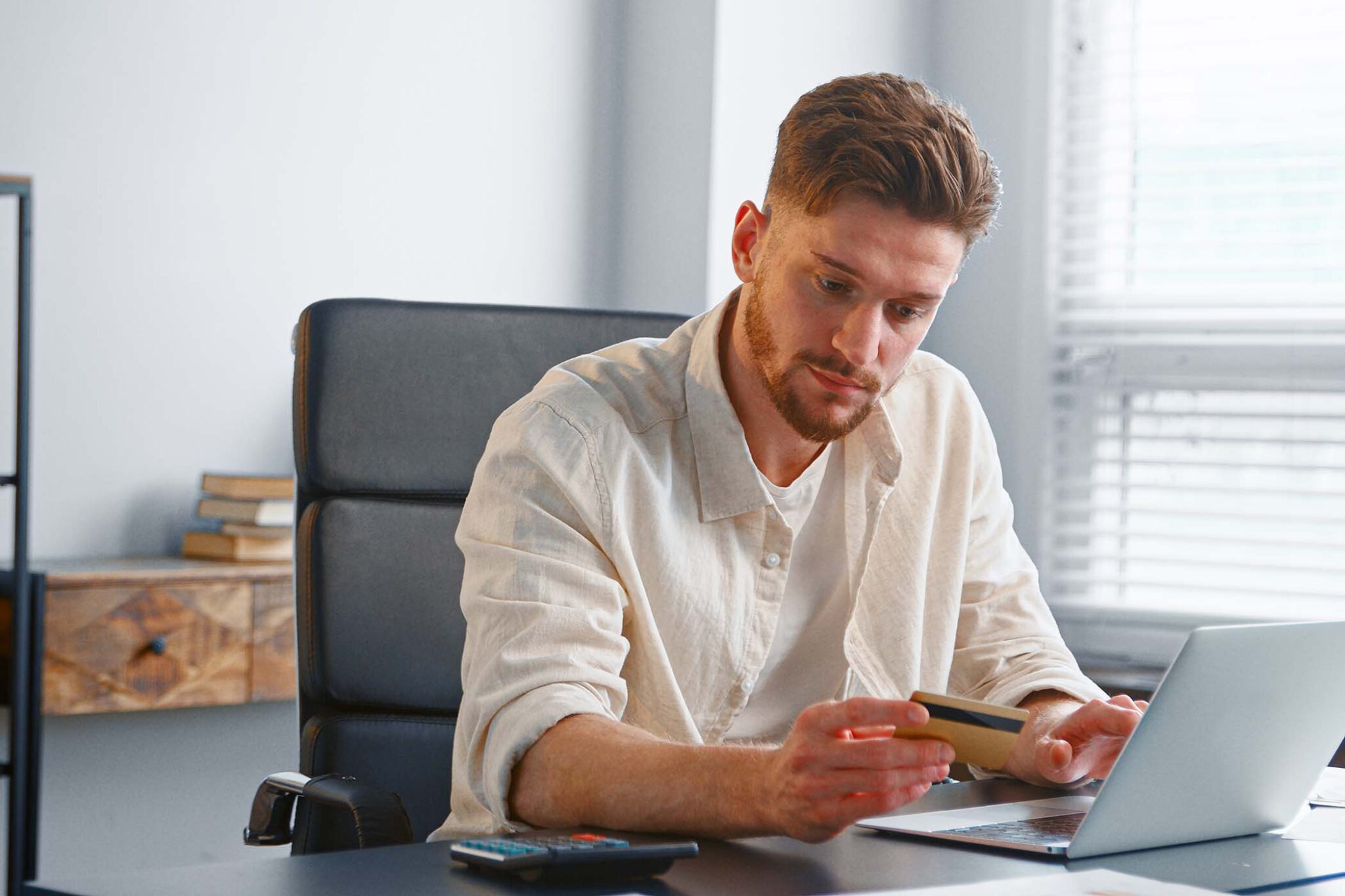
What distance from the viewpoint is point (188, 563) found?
227 cm

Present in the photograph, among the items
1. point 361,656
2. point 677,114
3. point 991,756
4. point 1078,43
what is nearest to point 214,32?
point 677,114

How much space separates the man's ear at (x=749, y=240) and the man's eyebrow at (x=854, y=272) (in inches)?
4.8

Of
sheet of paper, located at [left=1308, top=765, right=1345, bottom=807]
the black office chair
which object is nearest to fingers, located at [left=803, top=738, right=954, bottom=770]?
sheet of paper, located at [left=1308, top=765, right=1345, bottom=807]

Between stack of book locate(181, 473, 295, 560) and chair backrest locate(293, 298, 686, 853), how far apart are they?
30.7 inches

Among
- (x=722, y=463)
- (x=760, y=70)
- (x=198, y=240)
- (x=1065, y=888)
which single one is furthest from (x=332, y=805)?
(x=760, y=70)

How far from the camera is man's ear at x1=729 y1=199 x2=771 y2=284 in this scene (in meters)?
1.42

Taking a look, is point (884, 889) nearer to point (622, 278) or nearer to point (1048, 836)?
point (1048, 836)

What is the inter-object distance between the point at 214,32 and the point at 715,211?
91 cm

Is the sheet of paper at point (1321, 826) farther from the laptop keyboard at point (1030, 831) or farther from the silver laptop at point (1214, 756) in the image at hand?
the laptop keyboard at point (1030, 831)

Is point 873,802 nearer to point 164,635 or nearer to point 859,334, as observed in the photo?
point 859,334

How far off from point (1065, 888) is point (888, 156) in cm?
67

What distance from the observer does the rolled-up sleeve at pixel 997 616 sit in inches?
57.7

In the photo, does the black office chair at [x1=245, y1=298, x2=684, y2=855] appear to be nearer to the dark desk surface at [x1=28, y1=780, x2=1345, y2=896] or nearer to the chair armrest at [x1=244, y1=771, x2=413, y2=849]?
the chair armrest at [x1=244, y1=771, x2=413, y2=849]

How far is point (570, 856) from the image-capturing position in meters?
0.84
